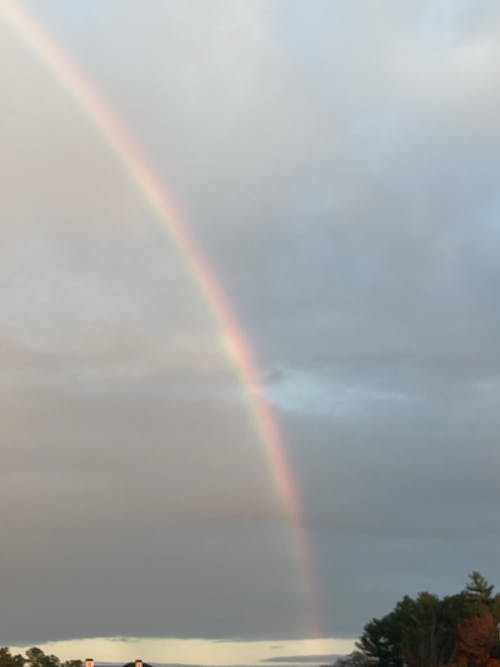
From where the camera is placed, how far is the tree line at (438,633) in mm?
100375

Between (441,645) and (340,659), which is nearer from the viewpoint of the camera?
(441,645)

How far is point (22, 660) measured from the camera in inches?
5022

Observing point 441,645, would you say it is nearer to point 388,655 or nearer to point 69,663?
point 388,655

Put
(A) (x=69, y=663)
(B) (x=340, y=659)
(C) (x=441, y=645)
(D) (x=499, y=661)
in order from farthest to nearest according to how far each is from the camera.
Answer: (B) (x=340, y=659), (A) (x=69, y=663), (C) (x=441, y=645), (D) (x=499, y=661)

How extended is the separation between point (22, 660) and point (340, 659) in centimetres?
4013

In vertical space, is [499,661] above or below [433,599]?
below

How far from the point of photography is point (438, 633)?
114m

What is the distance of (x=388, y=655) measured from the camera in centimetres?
13100

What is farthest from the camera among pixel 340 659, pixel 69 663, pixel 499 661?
pixel 340 659

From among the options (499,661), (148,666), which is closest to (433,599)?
(499,661)

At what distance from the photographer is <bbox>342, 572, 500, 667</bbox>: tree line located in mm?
100375

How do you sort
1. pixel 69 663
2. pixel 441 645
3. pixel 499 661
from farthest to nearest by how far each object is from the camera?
pixel 69 663, pixel 441 645, pixel 499 661

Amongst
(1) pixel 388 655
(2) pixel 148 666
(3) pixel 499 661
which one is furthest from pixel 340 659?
(3) pixel 499 661

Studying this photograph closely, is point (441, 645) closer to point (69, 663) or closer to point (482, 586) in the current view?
point (482, 586)
